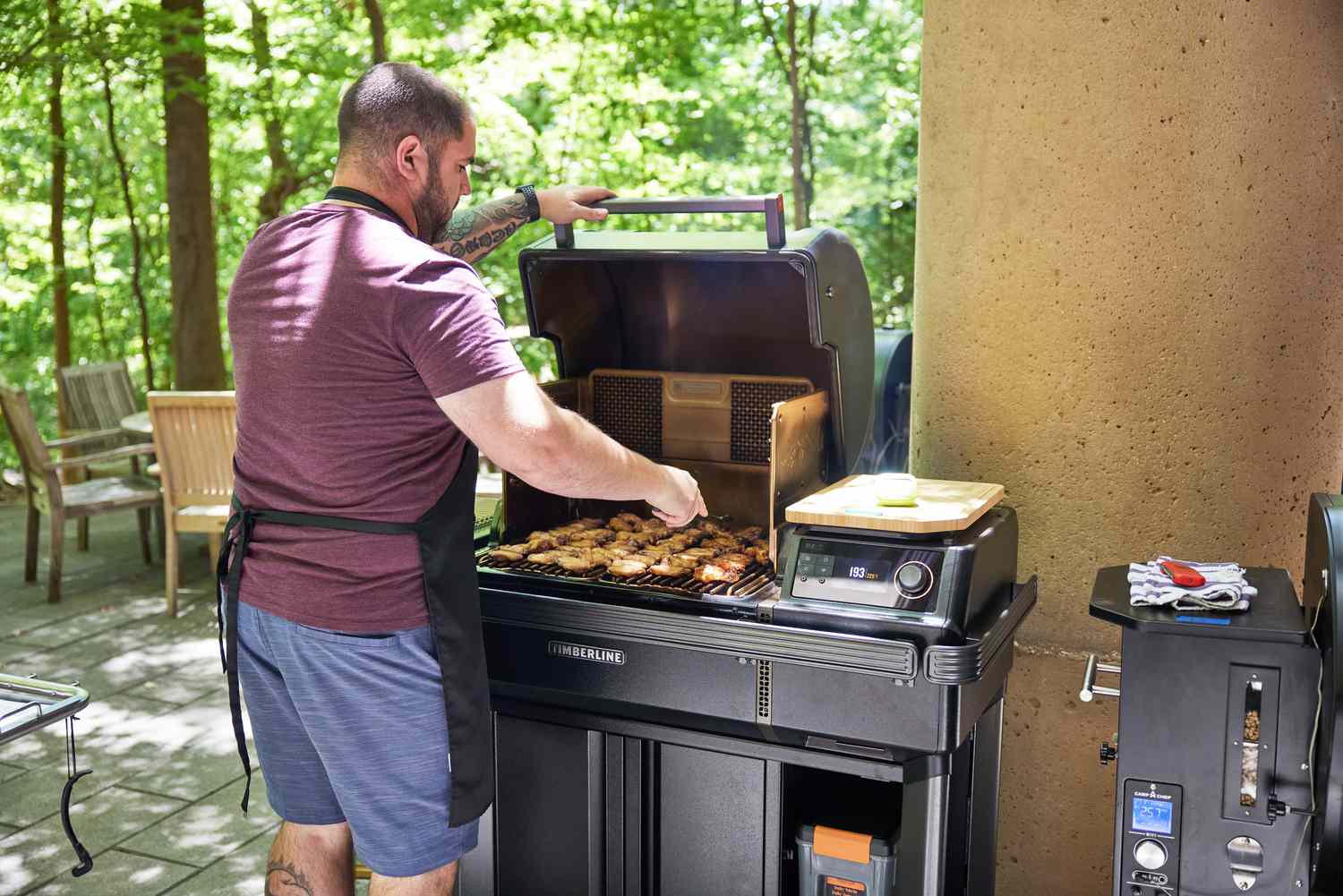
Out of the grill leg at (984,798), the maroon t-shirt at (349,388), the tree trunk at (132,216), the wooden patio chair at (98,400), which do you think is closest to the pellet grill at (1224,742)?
the grill leg at (984,798)

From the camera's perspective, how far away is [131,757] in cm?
393

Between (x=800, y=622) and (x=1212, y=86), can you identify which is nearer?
(x=800, y=622)

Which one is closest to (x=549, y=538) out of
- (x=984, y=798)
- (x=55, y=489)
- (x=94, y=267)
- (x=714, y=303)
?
(x=714, y=303)

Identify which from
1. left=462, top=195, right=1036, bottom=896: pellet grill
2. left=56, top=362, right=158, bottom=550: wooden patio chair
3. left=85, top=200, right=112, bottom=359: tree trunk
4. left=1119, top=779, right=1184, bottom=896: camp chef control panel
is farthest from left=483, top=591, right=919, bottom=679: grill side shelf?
left=85, top=200, right=112, bottom=359: tree trunk

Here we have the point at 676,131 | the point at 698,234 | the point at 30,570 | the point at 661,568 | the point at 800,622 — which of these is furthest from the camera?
the point at 676,131

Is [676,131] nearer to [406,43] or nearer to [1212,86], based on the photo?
[406,43]

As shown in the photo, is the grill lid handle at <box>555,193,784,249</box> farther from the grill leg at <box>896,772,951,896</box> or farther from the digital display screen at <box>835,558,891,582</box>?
the grill leg at <box>896,772,951,896</box>

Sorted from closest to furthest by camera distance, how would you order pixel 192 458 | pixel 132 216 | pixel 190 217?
pixel 192 458
pixel 190 217
pixel 132 216

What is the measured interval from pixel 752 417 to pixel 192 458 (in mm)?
3635

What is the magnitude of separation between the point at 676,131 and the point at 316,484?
22.5 feet

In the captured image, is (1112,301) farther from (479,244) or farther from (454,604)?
(454,604)

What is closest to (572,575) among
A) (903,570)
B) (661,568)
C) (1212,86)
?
(661,568)

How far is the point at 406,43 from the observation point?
24.5 feet

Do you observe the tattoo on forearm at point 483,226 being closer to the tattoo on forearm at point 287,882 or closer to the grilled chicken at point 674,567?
the grilled chicken at point 674,567
